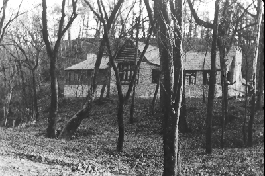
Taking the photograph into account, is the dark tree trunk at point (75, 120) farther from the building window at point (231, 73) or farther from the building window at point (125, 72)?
the building window at point (231, 73)

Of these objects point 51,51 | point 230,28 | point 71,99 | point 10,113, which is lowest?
point 10,113

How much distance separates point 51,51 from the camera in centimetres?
1692

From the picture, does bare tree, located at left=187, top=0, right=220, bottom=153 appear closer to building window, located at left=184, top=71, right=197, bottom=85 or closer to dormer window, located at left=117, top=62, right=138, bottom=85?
building window, located at left=184, top=71, right=197, bottom=85

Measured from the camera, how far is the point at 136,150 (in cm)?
1664

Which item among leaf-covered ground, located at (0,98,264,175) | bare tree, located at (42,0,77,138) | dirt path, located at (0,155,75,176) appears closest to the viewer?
dirt path, located at (0,155,75,176)

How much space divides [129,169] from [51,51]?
8.10 m

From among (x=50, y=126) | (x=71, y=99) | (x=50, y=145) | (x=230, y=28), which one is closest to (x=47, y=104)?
(x=71, y=99)

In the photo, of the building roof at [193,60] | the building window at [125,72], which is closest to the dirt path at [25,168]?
the building roof at [193,60]

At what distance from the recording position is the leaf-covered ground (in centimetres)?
1108

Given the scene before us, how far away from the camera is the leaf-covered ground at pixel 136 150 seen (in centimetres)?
1108

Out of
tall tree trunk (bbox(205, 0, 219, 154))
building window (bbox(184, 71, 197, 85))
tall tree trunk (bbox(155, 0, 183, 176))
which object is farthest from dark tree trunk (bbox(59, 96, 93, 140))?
building window (bbox(184, 71, 197, 85))

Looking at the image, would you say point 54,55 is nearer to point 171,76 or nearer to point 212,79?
point 212,79

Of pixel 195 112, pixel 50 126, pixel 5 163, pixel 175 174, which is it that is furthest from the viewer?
pixel 195 112

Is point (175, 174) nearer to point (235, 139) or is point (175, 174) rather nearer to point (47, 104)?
point (235, 139)
